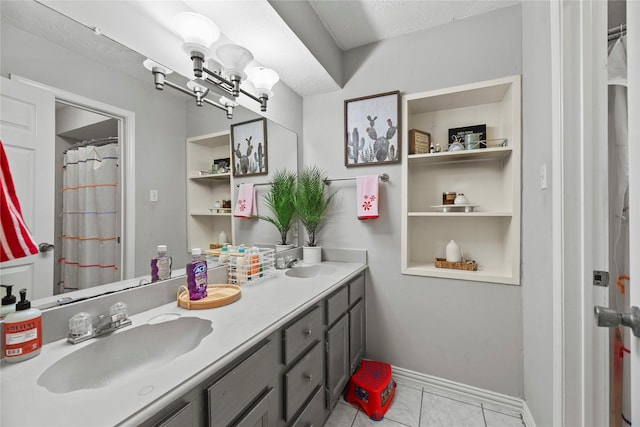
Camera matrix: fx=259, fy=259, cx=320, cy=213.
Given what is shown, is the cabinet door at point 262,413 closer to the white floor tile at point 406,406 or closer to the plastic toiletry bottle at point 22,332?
the plastic toiletry bottle at point 22,332

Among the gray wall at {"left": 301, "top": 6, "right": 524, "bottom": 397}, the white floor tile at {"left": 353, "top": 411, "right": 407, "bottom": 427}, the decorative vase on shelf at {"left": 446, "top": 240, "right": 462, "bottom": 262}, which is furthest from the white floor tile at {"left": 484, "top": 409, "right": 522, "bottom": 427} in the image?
the decorative vase on shelf at {"left": 446, "top": 240, "right": 462, "bottom": 262}

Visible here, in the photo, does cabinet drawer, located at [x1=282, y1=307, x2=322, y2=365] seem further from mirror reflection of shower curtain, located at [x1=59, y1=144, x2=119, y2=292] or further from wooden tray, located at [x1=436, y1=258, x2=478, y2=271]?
wooden tray, located at [x1=436, y1=258, x2=478, y2=271]

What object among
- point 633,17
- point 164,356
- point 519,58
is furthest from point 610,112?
point 164,356

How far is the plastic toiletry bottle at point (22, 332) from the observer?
70 centimetres

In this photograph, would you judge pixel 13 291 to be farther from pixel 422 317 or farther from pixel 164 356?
pixel 422 317

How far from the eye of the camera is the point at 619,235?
1071 millimetres

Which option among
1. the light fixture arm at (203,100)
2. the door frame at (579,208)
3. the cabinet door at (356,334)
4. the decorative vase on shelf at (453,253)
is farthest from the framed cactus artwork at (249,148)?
the door frame at (579,208)


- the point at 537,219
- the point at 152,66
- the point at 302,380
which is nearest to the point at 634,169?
the point at 537,219

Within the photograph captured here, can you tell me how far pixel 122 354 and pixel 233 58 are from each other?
4.45ft

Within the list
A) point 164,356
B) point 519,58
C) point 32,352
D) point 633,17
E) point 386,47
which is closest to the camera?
point 633,17

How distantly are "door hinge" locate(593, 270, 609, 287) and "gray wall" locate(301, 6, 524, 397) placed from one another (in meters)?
0.80

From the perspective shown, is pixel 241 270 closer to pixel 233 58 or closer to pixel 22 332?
pixel 22 332

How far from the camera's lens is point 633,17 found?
1.67 feet

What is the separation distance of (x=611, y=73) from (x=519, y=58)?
0.61 meters
